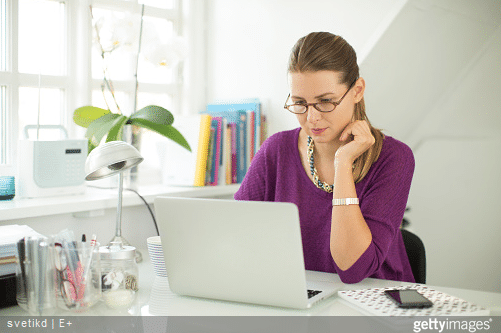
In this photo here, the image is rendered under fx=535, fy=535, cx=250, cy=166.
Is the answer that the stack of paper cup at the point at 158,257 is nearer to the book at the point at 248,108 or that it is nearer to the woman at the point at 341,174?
the woman at the point at 341,174

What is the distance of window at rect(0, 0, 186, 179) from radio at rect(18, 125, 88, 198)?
146mm

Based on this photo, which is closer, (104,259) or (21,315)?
(21,315)

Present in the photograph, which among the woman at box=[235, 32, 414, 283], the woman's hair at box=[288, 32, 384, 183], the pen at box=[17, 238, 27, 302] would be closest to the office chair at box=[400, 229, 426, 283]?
the woman at box=[235, 32, 414, 283]

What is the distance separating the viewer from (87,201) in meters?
1.90

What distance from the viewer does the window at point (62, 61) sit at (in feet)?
6.81

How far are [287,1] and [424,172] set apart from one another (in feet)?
3.35

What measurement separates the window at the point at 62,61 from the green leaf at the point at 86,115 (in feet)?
0.47

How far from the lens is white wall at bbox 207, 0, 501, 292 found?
212cm

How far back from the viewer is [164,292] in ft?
4.33

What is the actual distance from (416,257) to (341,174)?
1.41 ft

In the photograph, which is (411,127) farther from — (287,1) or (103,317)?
(103,317)

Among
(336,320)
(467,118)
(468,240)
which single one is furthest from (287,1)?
(336,320)

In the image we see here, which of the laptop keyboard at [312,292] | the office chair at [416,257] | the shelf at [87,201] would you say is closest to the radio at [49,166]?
the shelf at [87,201]

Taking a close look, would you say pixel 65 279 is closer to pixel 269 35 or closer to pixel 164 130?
pixel 164 130
